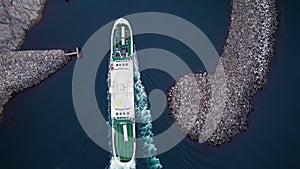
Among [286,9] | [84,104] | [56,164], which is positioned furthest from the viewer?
[286,9]

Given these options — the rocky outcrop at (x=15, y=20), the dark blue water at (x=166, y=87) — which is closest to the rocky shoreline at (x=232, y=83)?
the dark blue water at (x=166, y=87)

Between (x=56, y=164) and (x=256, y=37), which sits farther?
(x=256, y=37)

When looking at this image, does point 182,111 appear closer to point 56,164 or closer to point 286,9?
point 56,164

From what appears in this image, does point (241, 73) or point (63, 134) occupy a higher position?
point (241, 73)

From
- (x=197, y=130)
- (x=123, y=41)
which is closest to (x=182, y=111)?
(x=197, y=130)

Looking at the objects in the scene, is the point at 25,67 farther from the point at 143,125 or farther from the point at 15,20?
the point at 143,125

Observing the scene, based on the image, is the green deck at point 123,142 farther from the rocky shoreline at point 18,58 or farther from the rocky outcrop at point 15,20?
the rocky outcrop at point 15,20
